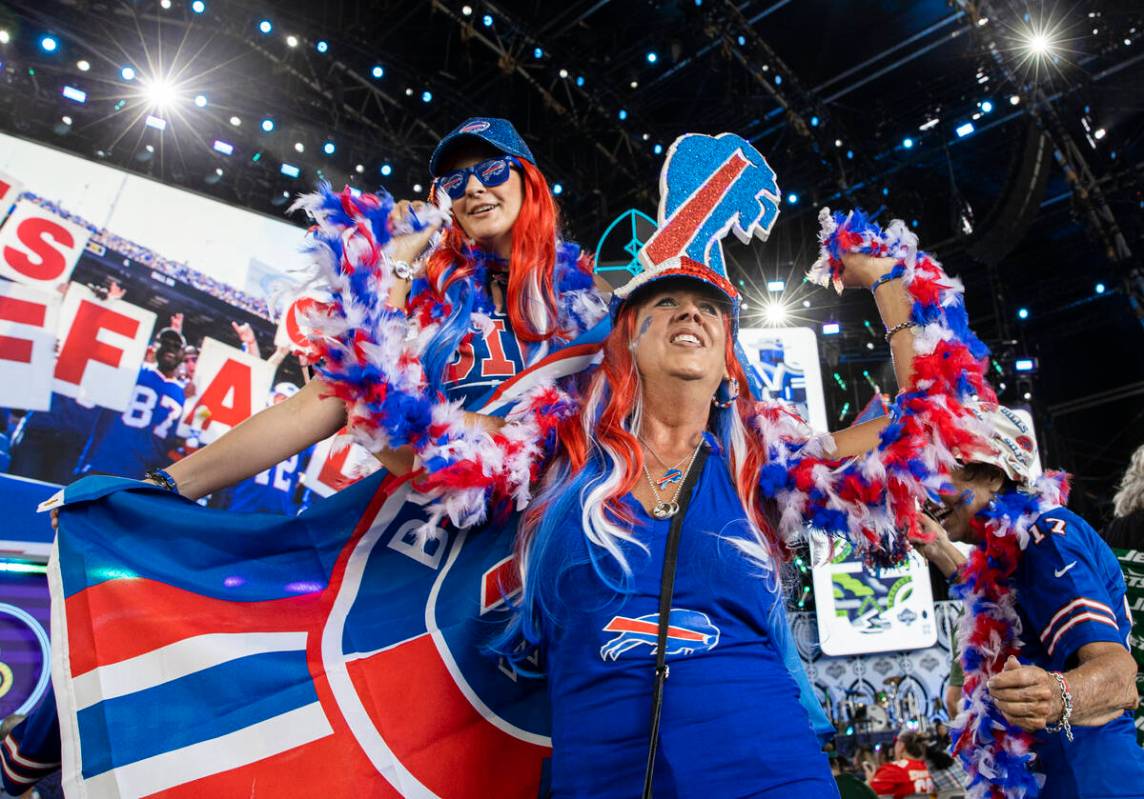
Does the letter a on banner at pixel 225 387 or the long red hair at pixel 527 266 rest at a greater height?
the letter a on banner at pixel 225 387

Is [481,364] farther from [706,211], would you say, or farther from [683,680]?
[683,680]

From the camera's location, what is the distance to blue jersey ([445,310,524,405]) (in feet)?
6.14

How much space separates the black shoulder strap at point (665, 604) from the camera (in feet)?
4.03

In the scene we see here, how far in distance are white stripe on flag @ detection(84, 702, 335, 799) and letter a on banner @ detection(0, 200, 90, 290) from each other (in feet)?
14.3

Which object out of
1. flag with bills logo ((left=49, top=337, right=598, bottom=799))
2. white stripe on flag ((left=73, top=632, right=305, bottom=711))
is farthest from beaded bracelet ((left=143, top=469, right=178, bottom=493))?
white stripe on flag ((left=73, top=632, right=305, bottom=711))

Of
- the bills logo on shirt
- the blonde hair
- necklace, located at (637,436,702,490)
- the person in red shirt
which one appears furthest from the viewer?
the person in red shirt

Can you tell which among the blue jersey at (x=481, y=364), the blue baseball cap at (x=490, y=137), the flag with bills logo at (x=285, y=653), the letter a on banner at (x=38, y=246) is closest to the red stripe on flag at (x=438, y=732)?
the flag with bills logo at (x=285, y=653)

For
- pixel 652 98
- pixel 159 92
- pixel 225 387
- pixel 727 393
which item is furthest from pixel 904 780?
pixel 159 92

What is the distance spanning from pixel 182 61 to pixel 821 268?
6020mm

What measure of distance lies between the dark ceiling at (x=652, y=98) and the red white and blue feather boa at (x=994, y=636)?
18.6 feet

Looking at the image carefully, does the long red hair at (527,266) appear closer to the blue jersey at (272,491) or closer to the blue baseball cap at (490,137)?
the blue baseball cap at (490,137)

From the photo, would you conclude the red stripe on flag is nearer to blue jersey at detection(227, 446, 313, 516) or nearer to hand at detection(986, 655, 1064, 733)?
hand at detection(986, 655, 1064, 733)

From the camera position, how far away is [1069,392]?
11.2 meters

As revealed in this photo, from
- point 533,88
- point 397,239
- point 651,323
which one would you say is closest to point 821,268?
point 651,323
